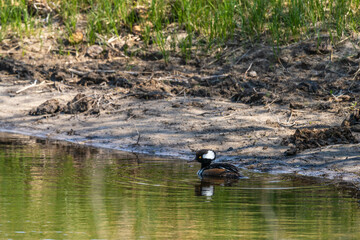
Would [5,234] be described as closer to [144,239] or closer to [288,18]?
[144,239]

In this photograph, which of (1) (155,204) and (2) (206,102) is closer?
(1) (155,204)

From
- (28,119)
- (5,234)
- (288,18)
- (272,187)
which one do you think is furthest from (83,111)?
(5,234)

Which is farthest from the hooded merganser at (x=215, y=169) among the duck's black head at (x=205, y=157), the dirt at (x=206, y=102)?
the dirt at (x=206, y=102)

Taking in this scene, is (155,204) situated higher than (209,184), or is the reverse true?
(209,184)

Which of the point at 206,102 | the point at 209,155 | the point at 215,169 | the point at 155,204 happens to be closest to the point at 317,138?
the point at 209,155

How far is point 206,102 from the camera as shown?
10203 millimetres

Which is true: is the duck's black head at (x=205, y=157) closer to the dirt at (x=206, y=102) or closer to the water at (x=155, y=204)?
the water at (x=155, y=204)

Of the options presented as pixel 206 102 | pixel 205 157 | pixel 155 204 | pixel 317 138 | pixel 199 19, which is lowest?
pixel 155 204

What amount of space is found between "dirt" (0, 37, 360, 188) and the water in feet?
2.95

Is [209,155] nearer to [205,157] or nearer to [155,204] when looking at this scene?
[205,157]

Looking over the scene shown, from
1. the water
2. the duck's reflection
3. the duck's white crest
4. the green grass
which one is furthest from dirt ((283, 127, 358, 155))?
the green grass

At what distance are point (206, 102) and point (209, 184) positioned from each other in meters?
3.48

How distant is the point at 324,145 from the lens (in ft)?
26.1

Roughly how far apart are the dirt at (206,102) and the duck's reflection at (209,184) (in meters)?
0.80
